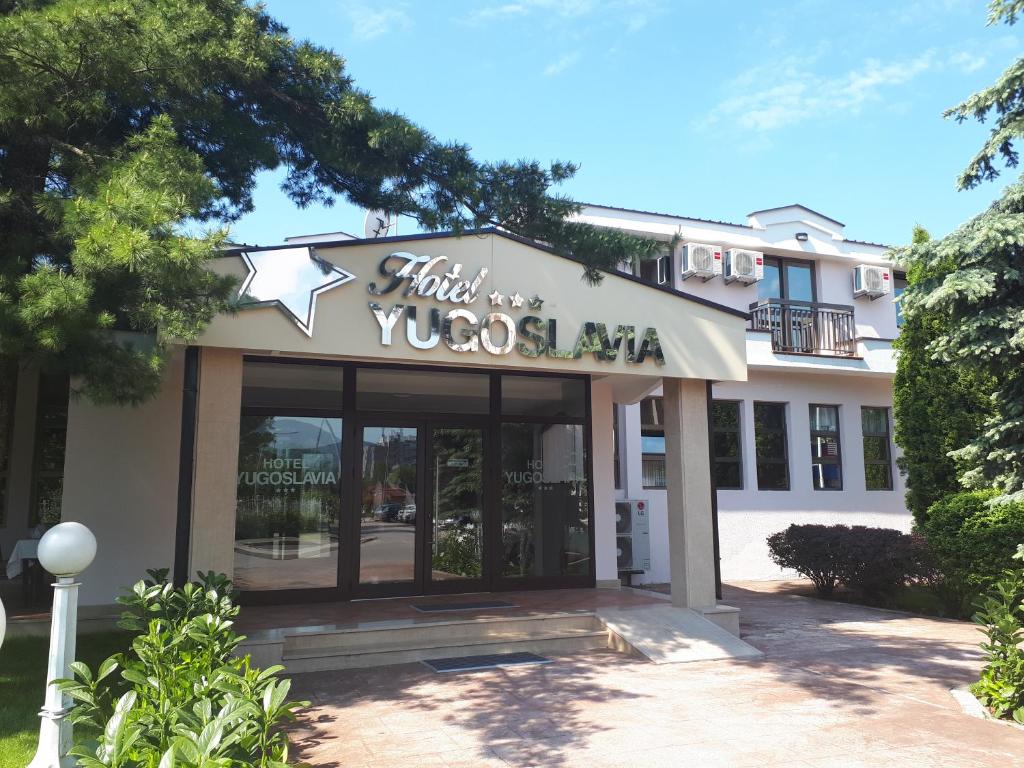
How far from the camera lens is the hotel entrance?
31.6 feet

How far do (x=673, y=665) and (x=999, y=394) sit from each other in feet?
13.9

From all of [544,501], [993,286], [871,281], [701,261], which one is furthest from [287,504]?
[871,281]

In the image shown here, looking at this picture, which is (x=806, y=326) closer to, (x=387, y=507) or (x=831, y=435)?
(x=831, y=435)

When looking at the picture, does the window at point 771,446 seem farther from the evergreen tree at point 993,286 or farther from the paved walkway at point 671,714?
the evergreen tree at point 993,286

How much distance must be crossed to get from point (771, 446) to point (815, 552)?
3.68 m

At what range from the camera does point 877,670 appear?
297 inches

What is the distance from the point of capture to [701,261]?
1512 cm

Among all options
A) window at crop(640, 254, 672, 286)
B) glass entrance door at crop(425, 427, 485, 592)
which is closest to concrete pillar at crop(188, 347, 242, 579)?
glass entrance door at crop(425, 427, 485, 592)

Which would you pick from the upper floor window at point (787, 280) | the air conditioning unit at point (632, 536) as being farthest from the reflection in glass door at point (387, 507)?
the upper floor window at point (787, 280)

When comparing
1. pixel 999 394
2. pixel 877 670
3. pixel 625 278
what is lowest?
pixel 877 670

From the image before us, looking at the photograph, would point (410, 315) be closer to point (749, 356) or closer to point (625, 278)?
point (625, 278)

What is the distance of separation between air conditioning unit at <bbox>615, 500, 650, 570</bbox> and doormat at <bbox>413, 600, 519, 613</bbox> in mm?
4172

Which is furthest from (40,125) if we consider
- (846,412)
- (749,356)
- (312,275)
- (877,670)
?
(846,412)

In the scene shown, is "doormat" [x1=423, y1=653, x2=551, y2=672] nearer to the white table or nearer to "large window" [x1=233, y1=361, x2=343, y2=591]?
"large window" [x1=233, y1=361, x2=343, y2=591]
